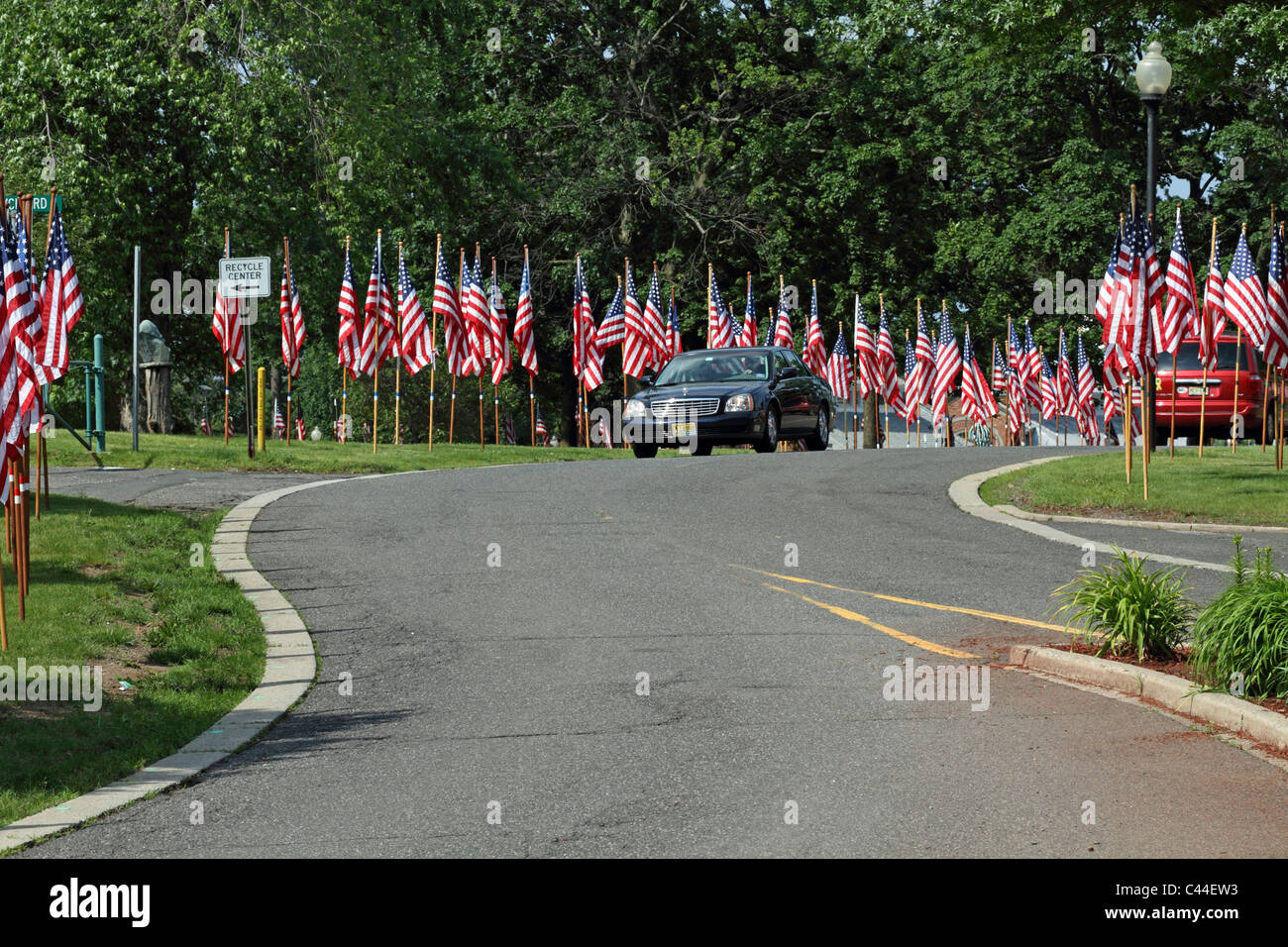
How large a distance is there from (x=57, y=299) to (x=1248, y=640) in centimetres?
1293

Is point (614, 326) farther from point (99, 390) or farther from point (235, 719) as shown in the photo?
point (235, 719)

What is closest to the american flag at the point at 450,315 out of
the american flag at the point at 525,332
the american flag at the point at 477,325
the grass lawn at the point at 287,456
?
the american flag at the point at 477,325

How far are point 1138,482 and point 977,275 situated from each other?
31498 millimetres

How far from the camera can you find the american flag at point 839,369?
154 ft

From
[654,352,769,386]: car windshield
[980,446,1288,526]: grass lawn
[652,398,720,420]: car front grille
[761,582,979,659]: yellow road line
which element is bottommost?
[761,582,979,659]: yellow road line

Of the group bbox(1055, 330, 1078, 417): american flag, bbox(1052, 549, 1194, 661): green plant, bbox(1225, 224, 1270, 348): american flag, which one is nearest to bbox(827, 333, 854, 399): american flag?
bbox(1055, 330, 1078, 417): american flag

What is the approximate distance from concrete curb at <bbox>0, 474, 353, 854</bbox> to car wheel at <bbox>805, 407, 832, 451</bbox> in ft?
52.7

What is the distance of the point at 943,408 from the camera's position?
48031 mm

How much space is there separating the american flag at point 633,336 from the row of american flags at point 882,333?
0.13 feet

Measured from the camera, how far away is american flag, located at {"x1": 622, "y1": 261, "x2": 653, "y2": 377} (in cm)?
3794

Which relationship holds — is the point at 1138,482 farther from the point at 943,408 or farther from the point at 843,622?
the point at 943,408

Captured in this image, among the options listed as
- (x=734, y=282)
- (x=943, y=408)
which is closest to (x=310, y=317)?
(x=734, y=282)

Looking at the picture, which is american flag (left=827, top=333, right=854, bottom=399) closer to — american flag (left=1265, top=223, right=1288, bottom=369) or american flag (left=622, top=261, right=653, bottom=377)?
american flag (left=622, top=261, right=653, bottom=377)

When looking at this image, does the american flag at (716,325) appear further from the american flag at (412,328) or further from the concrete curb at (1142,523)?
the concrete curb at (1142,523)
